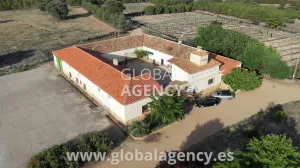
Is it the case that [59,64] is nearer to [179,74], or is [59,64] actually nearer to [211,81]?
[179,74]

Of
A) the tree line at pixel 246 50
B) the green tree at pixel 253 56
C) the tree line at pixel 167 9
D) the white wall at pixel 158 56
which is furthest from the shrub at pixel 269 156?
the tree line at pixel 167 9

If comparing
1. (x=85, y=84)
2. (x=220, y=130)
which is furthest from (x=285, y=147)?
(x=85, y=84)

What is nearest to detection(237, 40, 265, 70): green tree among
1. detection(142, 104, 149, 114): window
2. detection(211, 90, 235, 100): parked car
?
detection(211, 90, 235, 100): parked car

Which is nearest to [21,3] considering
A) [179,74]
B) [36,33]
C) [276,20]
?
[36,33]

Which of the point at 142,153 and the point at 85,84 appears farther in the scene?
the point at 85,84

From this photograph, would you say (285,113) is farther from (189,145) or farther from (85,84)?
(85,84)

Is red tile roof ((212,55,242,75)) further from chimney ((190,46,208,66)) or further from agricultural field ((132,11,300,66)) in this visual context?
agricultural field ((132,11,300,66))
